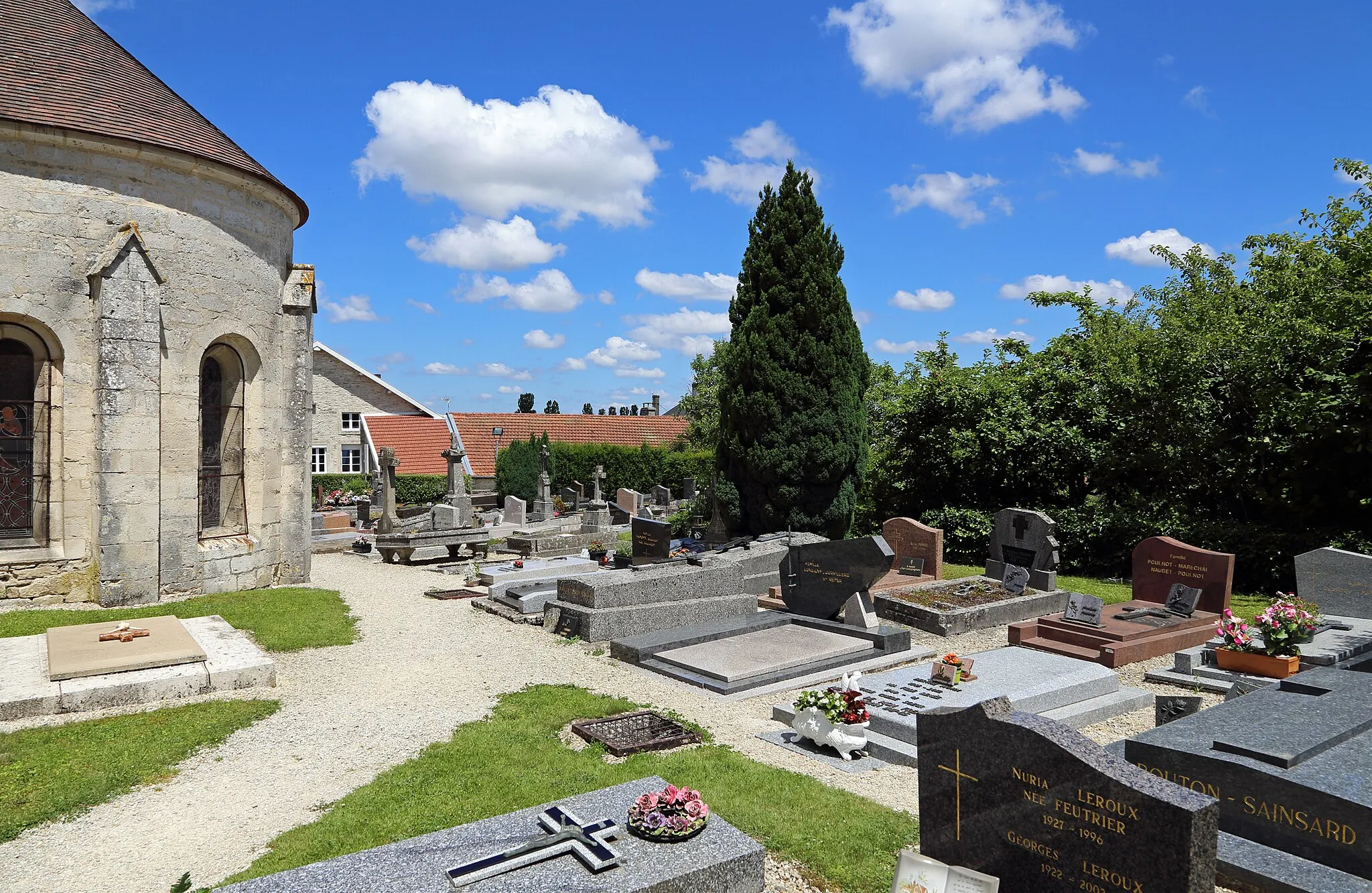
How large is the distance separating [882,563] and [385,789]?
23.7 feet

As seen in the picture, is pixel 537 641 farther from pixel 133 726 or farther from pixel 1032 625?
pixel 1032 625

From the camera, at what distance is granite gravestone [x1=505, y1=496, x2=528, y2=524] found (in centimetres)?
2758

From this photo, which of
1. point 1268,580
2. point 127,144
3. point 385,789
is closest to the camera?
point 385,789

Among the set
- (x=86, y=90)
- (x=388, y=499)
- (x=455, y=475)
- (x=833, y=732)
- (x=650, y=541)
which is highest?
(x=86, y=90)

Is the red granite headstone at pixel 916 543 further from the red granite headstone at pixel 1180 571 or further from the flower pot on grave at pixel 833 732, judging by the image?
the flower pot on grave at pixel 833 732

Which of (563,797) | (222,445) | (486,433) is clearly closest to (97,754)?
(563,797)

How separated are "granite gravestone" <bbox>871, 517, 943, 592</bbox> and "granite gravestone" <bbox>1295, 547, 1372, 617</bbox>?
5487mm

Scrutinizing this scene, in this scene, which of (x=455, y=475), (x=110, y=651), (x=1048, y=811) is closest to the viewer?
(x=1048, y=811)

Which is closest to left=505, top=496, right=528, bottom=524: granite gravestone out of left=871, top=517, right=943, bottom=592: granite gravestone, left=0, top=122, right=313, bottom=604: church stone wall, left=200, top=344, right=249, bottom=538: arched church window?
left=200, top=344, right=249, bottom=538: arched church window

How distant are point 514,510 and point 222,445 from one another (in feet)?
43.0

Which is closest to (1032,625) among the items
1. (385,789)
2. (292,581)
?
(385,789)

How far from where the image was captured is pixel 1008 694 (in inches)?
333

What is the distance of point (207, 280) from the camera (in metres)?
14.1

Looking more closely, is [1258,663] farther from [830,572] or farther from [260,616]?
[260,616]
